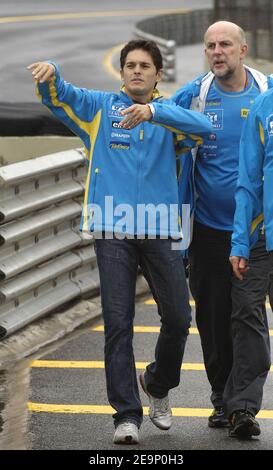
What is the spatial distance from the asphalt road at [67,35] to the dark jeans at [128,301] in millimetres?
19151

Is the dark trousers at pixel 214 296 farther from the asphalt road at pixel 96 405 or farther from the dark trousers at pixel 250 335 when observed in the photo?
the asphalt road at pixel 96 405

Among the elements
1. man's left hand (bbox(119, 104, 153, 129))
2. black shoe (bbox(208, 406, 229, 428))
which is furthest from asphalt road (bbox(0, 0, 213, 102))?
man's left hand (bbox(119, 104, 153, 129))

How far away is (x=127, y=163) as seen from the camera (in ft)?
23.7

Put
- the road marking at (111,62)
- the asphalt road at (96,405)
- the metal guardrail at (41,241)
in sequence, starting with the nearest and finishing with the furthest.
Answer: the asphalt road at (96,405) < the metal guardrail at (41,241) < the road marking at (111,62)

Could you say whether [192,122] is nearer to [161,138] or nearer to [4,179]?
[161,138]

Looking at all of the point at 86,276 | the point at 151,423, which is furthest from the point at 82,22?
→ the point at 151,423

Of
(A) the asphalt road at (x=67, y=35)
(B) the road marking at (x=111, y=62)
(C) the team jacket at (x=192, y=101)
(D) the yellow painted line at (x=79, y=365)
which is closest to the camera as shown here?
(C) the team jacket at (x=192, y=101)

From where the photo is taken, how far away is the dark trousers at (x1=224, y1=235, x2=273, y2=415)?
734 centimetres

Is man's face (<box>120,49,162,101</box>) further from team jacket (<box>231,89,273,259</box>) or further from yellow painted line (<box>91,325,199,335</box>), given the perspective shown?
yellow painted line (<box>91,325,199,335</box>)

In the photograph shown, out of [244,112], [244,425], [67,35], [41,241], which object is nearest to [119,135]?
[244,112]

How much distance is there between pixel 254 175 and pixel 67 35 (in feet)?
121

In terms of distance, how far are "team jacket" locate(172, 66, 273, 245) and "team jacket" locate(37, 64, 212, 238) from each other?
19cm

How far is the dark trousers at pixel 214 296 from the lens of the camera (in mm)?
Result: 7562

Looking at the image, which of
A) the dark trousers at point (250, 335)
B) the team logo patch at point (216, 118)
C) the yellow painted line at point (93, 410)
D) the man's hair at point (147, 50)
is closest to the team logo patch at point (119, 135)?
the man's hair at point (147, 50)
